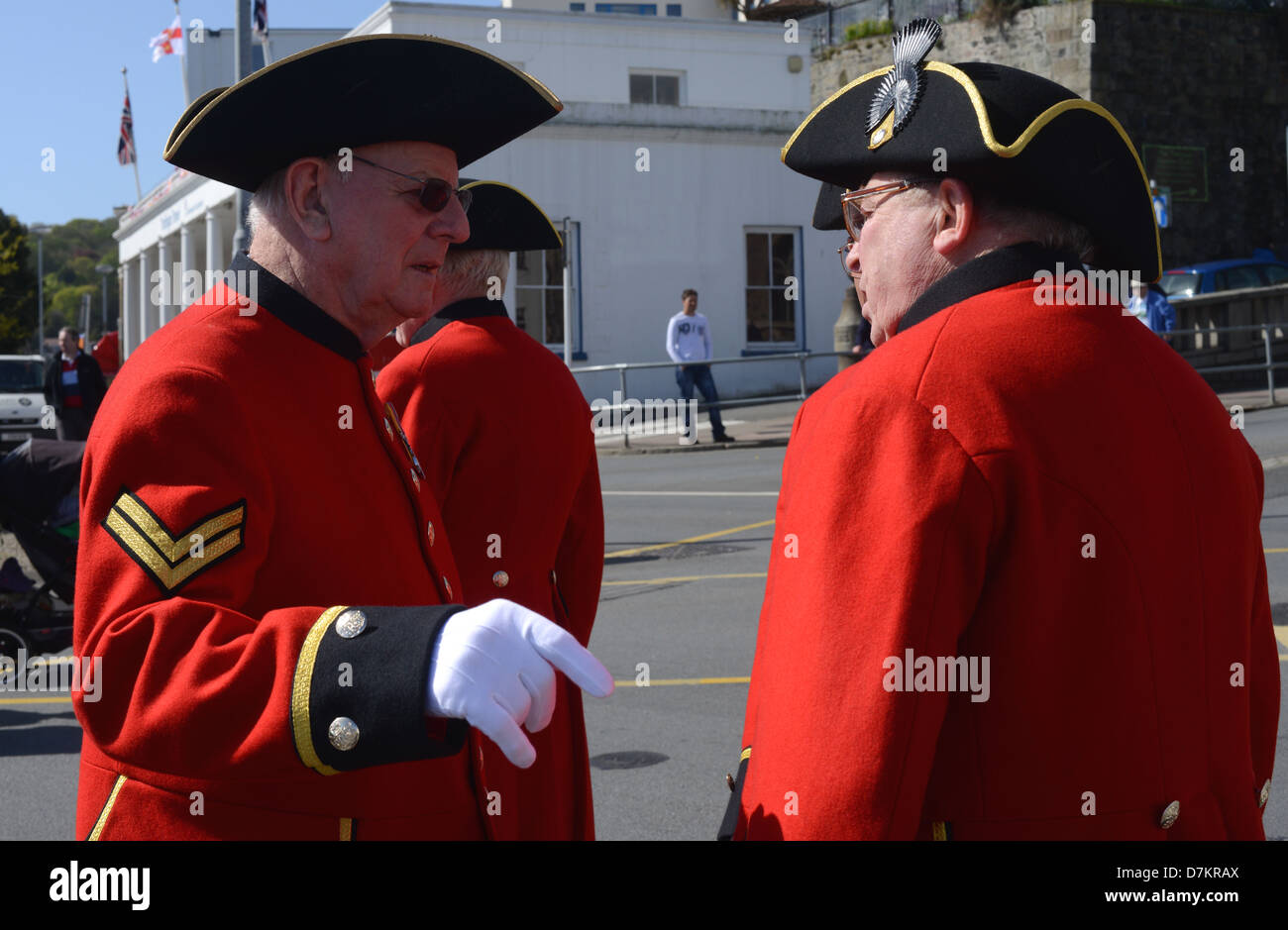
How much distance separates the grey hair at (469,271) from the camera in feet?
13.0

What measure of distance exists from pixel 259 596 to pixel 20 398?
2845 cm

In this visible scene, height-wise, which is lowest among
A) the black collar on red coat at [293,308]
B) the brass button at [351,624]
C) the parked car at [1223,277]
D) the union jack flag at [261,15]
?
the brass button at [351,624]

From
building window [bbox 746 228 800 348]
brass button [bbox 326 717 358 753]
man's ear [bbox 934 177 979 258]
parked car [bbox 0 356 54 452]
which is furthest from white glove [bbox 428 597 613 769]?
building window [bbox 746 228 800 348]

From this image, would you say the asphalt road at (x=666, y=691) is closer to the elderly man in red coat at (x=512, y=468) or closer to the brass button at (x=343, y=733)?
the elderly man in red coat at (x=512, y=468)

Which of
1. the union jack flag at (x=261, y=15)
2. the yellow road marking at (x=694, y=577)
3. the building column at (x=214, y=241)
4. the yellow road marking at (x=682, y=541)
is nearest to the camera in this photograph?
the yellow road marking at (x=694, y=577)

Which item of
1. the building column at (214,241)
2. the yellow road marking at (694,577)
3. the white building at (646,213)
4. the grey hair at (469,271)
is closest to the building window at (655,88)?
the white building at (646,213)

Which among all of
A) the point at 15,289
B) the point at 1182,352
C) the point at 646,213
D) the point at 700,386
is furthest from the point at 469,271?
the point at 15,289

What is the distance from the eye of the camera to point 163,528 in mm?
2008

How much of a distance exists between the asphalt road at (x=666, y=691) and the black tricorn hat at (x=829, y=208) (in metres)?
2.93

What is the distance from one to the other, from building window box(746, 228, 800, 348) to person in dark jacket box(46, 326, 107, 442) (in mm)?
14315

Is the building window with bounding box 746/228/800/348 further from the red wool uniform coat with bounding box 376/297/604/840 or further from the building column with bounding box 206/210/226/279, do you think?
the red wool uniform coat with bounding box 376/297/604/840

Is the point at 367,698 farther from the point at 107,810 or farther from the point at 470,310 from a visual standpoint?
the point at 470,310

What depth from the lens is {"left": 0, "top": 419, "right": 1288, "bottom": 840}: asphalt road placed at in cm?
554
